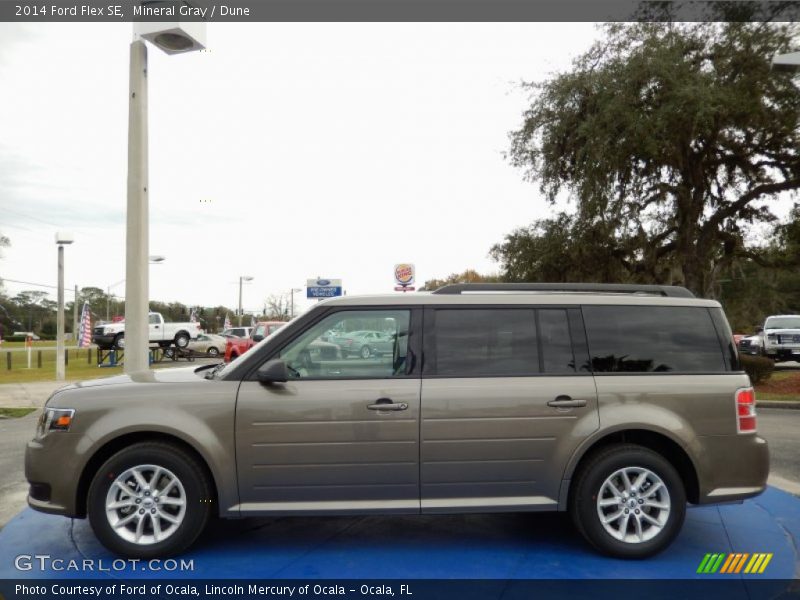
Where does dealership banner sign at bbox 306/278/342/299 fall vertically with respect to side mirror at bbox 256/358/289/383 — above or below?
above

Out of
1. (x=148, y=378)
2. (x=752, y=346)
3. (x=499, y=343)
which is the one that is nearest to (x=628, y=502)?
(x=499, y=343)

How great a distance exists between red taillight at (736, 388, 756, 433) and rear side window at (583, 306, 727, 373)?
22 cm

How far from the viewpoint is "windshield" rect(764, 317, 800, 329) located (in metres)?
22.7

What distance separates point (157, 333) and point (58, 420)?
31364mm

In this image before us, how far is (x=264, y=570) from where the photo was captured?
4105 mm

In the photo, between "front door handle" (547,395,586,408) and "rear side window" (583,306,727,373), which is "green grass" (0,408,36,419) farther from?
"rear side window" (583,306,727,373)

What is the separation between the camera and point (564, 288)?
4.95 meters

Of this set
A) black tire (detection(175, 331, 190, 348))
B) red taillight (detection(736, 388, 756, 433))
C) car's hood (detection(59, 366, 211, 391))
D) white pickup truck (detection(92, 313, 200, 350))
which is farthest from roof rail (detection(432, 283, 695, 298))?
black tire (detection(175, 331, 190, 348))

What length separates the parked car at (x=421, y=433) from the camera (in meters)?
4.26

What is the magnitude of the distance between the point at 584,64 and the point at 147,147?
1218cm

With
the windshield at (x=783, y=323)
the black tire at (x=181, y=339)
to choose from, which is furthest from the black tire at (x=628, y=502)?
the black tire at (x=181, y=339)
